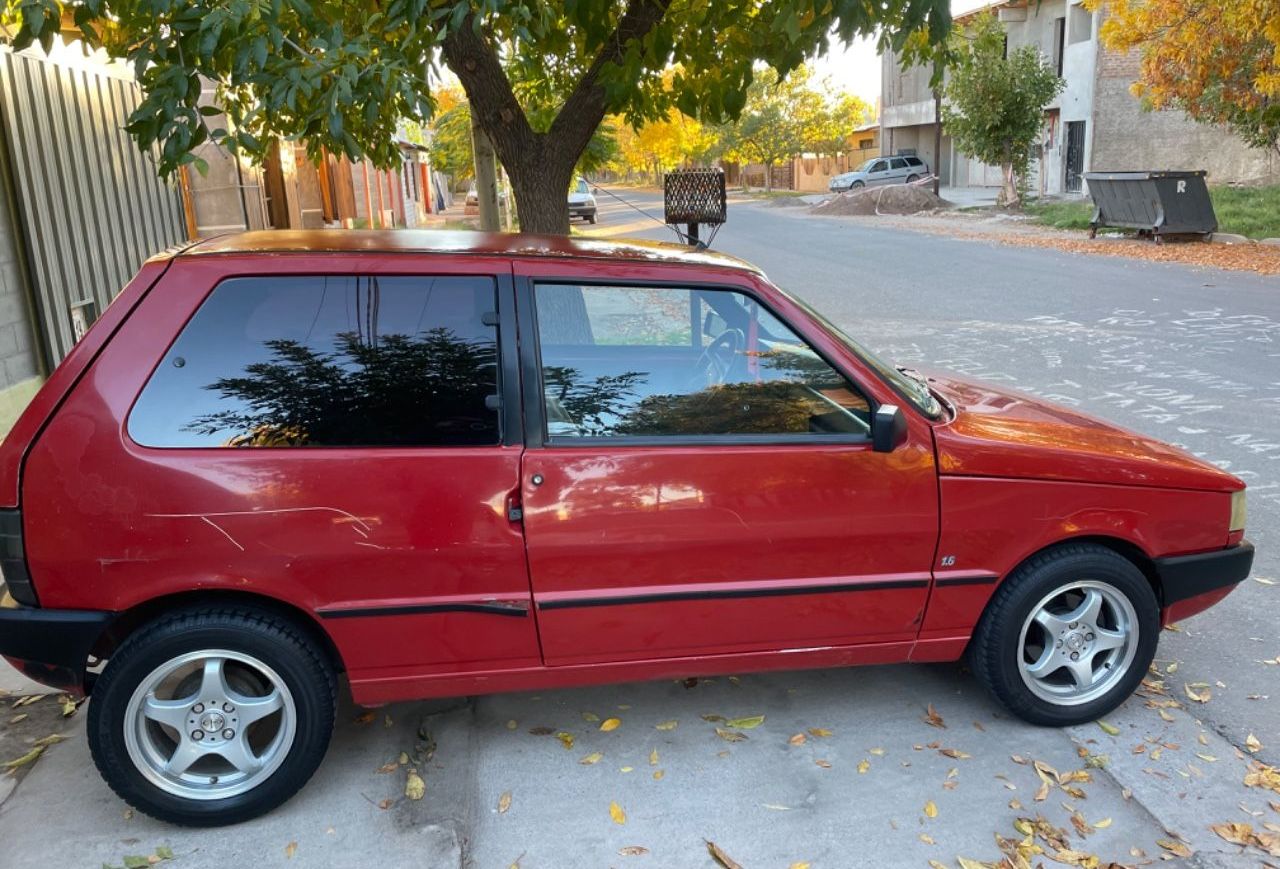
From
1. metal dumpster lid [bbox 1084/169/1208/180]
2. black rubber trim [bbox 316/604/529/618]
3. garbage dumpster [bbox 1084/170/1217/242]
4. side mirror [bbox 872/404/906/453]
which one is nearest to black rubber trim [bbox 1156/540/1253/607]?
side mirror [bbox 872/404/906/453]

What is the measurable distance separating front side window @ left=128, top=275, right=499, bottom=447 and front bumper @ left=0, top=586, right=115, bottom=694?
23.8 inches

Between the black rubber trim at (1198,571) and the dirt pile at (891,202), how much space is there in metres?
31.8

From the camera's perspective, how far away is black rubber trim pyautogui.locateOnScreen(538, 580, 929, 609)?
324cm

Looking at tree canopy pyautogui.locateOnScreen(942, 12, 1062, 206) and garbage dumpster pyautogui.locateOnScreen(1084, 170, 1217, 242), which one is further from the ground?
tree canopy pyautogui.locateOnScreen(942, 12, 1062, 206)

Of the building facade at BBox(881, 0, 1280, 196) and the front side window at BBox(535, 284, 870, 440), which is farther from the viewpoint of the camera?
the building facade at BBox(881, 0, 1280, 196)

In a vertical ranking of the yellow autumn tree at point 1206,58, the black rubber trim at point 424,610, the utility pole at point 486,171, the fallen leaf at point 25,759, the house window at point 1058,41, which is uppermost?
the house window at point 1058,41

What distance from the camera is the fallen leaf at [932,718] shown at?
12.2 feet

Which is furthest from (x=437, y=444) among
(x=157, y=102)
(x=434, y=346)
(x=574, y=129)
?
(x=574, y=129)

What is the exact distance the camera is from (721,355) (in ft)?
11.8

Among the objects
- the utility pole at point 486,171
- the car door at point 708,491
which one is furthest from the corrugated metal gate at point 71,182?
the car door at point 708,491

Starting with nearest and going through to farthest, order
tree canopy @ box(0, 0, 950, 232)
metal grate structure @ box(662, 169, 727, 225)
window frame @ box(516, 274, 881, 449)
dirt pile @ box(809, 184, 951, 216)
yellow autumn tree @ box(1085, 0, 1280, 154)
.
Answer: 1. window frame @ box(516, 274, 881, 449)
2. tree canopy @ box(0, 0, 950, 232)
3. metal grate structure @ box(662, 169, 727, 225)
4. yellow autumn tree @ box(1085, 0, 1280, 154)
5. dirt pile @ box(809, 184, 951, 216)

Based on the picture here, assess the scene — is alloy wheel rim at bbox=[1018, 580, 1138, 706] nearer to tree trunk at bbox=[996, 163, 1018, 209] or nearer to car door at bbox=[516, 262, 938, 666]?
car door at bbox=[516, 262, 938, 666]

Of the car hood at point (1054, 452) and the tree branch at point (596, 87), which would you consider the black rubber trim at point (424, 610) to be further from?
the tree branch at point (596, 87)

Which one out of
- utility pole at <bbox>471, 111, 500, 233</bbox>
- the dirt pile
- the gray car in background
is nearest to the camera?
utility pole at <bbox>471, 111, 500, 233</bbox>
